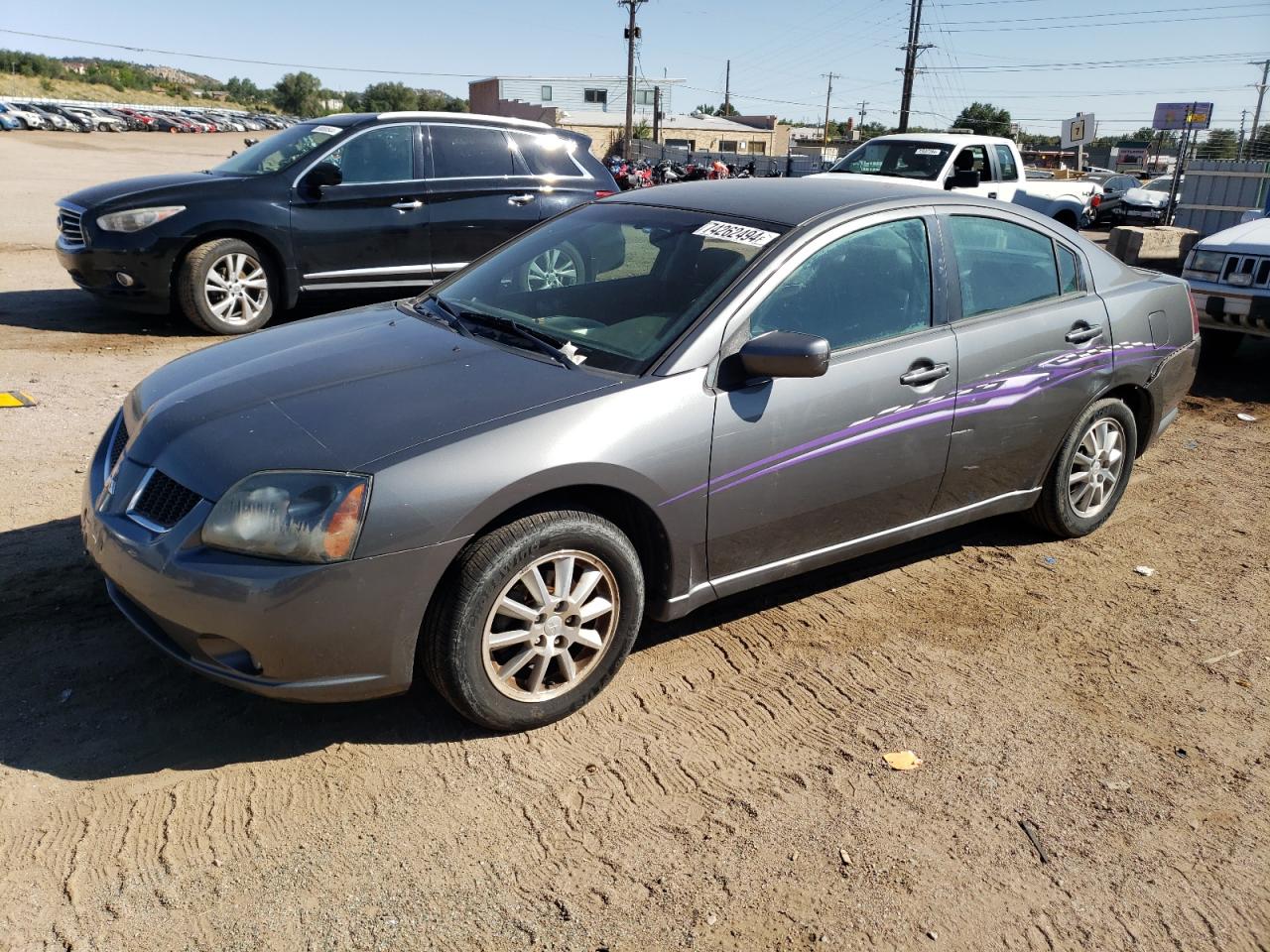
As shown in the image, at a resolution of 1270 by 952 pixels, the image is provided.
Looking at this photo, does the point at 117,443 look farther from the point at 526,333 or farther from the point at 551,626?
the point at 551,626

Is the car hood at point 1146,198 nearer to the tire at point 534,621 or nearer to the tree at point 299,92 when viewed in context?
the tire at point 534,621

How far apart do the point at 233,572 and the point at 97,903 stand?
2.88 ft

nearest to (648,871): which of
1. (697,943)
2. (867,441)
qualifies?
(697,943)

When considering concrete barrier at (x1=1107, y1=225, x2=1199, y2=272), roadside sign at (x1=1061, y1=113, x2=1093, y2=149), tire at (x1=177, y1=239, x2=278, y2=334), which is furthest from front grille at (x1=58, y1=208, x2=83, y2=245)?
roadside sign at (x1=1061, y1=113, x2=1093, y2=149)

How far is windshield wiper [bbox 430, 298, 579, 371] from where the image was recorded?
3.68 metres

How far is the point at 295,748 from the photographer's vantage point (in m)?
3.27

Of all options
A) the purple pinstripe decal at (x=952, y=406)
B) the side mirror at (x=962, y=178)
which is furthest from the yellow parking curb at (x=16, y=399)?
the side mirror at (x=962, y=178)

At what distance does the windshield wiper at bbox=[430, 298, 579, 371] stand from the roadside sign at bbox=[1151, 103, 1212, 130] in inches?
721

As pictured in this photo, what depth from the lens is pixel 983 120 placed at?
79750 mm

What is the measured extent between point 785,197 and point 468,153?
5788mm

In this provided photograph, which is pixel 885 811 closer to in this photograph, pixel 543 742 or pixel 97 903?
pixel 543 742

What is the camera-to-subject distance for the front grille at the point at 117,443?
11.6 feet

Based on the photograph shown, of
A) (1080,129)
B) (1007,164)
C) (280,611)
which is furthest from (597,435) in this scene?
(1080,129)

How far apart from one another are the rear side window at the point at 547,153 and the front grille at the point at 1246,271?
5.63m
